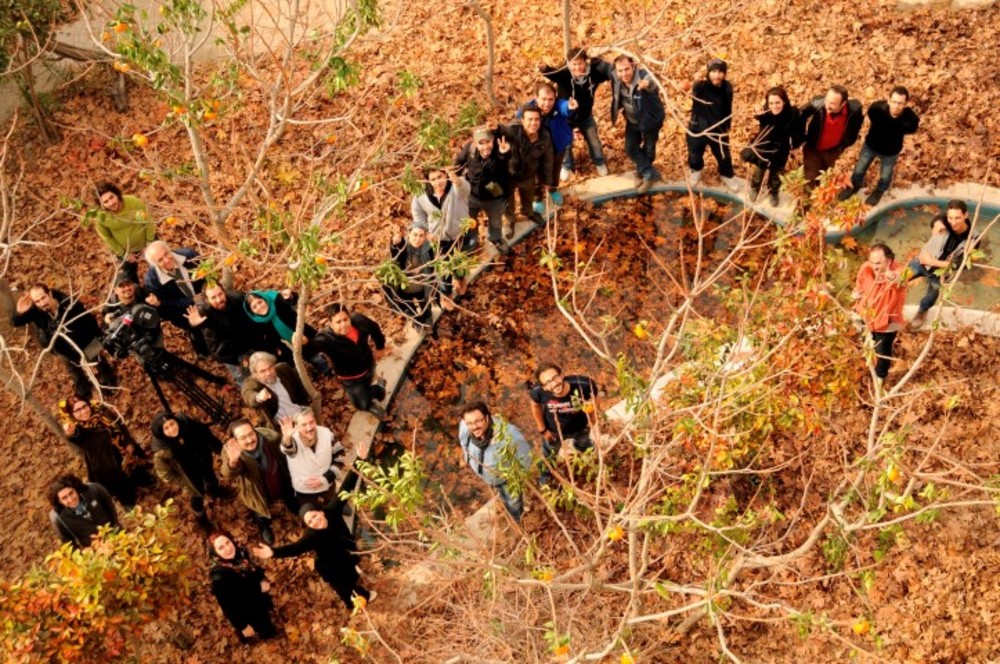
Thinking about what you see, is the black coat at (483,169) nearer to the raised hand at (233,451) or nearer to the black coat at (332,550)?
the raised hand at (233,451)

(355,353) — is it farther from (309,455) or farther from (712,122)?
(712,122)

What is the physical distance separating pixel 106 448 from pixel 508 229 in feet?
16.8

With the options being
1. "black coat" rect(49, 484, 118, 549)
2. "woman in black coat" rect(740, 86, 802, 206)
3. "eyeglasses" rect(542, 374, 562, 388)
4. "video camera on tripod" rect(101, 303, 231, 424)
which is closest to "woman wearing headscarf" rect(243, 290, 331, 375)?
"video camera on tripod" rect(101, 303, 231, 424)

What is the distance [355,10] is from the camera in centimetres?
738

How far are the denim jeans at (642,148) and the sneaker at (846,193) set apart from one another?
215 centimetres

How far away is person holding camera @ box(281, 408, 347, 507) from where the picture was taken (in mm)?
7543

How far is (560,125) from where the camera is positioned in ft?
33.3

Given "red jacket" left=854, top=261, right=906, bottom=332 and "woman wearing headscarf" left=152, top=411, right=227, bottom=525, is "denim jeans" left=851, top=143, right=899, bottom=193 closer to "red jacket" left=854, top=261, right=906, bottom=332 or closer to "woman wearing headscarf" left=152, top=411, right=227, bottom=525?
"red jacket" left=854, top=261, right=906, bottom=332

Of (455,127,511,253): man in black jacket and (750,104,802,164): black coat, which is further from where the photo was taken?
(750,104,802,164): black coat

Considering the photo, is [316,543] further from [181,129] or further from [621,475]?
[181,129]

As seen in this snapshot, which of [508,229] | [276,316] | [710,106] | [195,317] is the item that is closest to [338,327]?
[276,316]

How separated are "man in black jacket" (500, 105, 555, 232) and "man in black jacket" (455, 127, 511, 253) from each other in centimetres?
11

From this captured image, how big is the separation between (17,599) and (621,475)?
17.0 feet

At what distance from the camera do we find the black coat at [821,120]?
9289 mm
